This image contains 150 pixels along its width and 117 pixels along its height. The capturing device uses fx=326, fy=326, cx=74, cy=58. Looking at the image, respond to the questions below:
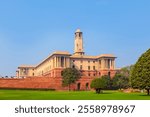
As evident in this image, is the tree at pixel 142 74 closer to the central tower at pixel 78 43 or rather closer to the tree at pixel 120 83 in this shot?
the tree at pixel 120 83

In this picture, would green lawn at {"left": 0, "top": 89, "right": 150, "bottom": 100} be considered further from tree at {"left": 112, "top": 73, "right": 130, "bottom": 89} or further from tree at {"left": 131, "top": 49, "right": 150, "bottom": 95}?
tree at {"left": 112, "top": 73, "right": 130, "bottom": 89}

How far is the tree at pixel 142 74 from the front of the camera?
108ft

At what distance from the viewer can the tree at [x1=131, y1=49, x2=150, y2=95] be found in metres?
32.8

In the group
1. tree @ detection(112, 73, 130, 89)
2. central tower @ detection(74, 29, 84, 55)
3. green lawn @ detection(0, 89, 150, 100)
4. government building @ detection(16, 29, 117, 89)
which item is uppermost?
central tower @ detection(74, 29, 84, 55)

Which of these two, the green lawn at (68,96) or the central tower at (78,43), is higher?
the central tower at (78,43)

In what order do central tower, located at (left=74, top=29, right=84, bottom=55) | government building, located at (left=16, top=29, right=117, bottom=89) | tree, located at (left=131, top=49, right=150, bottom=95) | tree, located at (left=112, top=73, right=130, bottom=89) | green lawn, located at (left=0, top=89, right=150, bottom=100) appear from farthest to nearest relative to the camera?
central tower, located at (left=74, top=29, right=84, bottom=55) < government building, located at (left=16, top=29, right=117, bottom=89) < tree, located at (left=112, top=73, right=130, bottom=89) < tree, located at (left=131, top=49, right=150, bottom=95) < green lawn, located at (left=0, top=89, right=150, bottom=100)

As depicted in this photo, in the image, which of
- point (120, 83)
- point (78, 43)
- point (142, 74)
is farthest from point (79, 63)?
point (142, 74)

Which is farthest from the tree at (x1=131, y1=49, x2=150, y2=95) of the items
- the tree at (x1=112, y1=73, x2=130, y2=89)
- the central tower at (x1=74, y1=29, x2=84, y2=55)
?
the central tower at (x1=74, y1=29, x2=84, y2=55)

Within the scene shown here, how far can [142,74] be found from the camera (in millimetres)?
33219

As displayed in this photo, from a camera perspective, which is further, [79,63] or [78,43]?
[78,43]

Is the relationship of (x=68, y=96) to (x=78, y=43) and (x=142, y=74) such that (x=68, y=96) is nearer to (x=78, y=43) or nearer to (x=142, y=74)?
(x=142, y=74)

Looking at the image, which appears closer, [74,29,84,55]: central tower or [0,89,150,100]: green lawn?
[0,89,150,100]: green lawn

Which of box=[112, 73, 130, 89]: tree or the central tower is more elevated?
the central tower

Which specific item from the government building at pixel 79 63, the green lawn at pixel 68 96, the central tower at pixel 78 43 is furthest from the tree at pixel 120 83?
the green lawn at pixel 68 96
